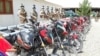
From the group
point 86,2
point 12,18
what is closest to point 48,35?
point 12,18

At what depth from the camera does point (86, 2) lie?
137ft

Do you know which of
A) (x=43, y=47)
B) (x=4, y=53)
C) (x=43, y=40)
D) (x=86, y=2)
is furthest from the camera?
(x=86, y=2)

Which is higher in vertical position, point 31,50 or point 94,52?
point 31,50

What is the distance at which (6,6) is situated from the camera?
1955 centimetres

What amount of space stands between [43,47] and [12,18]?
12.6 m

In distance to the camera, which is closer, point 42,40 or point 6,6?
point 42,40

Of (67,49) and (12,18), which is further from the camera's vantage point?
(12,18)

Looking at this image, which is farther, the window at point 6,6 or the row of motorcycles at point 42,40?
the window at point 6,6

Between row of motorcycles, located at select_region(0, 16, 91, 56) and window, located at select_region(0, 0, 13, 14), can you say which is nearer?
row of motorcycles, located at select_region(0, 16, 91, 56)

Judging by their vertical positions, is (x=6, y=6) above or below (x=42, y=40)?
above

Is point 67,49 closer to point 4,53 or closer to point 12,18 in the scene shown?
point 4,53

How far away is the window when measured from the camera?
19337 mm

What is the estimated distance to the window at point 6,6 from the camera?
19.3 metres

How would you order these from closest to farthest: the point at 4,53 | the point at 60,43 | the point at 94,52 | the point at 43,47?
1. the point at 4,53
2. the point at 43,47
3. the point at 60,43
4. the point at 94,52
